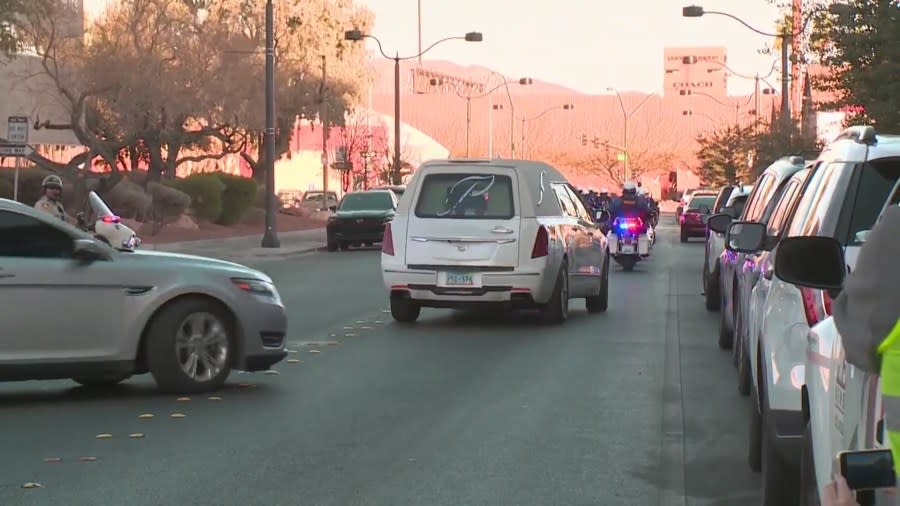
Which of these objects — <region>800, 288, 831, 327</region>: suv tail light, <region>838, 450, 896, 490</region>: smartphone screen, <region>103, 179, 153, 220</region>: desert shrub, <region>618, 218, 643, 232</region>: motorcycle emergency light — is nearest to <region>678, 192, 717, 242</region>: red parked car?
<region>103, 179, 153, 220</region>: desert shrub

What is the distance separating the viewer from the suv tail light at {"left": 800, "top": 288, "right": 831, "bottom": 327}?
6.24 m

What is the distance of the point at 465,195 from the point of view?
17.2m

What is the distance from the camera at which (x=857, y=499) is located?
392cm

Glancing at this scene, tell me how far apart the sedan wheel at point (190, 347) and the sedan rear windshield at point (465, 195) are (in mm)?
5944

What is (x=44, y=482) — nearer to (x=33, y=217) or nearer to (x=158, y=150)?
(x=33, y=217)

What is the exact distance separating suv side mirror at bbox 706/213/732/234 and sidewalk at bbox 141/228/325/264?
20.1 metres

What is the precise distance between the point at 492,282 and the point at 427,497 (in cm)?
907

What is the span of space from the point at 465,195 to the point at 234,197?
34.9 metres

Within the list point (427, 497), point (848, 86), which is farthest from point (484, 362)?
point (848, 86)

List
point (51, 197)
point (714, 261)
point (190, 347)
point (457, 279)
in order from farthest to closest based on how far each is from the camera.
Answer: point (714, 261)
point (457, 279)
point (51, 197)
point (190, 347)

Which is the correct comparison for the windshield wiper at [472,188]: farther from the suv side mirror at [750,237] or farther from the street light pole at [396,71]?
the street light pole at [396,71]

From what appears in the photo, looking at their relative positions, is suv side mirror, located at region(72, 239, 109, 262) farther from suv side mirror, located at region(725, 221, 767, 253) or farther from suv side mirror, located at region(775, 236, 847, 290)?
suv side mirror, located at region(775, 236, 847, 290)

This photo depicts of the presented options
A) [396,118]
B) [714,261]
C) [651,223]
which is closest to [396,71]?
[396,118]

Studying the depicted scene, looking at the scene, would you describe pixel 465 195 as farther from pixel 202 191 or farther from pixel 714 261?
pixel 202 191
